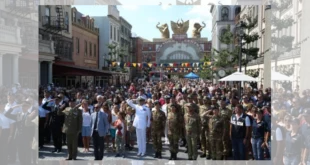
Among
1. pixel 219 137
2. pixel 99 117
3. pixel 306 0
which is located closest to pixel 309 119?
pixel 219 137

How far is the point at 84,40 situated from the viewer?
4844 centimetres

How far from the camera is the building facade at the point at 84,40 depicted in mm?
44594

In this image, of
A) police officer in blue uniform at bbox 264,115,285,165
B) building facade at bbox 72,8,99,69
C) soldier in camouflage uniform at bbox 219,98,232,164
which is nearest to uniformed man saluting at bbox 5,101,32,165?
soldier in camouflage uniform at bbox 219,98,232,164

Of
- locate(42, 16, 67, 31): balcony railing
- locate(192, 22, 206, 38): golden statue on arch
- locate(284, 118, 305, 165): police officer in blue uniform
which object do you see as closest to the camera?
locate(284, 118, 305, 165): police officer in blue uniform

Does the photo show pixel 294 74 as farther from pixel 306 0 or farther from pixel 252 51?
pixel 306 0

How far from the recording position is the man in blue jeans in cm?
973

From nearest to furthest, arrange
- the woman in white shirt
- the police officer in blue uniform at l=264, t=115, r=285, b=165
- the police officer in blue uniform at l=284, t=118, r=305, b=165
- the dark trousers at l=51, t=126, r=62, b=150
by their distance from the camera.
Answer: the police officer in blue uniform at l=284, t=118, r=305, b=165, the police officer in blue uniform at l=264, t=115, r=285, b=165, the dark trousers at l=51, t=126, r=62, b=150, the woman in white shirt

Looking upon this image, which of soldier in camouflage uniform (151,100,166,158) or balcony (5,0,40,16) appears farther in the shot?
balcony (5,0,40,16)

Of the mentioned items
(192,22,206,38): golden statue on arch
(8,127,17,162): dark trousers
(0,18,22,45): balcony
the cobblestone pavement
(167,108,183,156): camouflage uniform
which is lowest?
the cobblestone pavement

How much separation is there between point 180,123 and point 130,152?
82.6 inches

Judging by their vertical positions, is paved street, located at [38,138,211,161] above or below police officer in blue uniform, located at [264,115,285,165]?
below

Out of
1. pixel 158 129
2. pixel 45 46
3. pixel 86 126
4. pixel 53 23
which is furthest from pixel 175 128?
pixel 53 23

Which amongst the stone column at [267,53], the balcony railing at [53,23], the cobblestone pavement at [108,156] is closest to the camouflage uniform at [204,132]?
the cobblestone pavement at [108,156]

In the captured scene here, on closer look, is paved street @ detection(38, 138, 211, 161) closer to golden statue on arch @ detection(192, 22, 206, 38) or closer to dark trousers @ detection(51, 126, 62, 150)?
dark trousers @ detection(51, 126, 62, 150)
